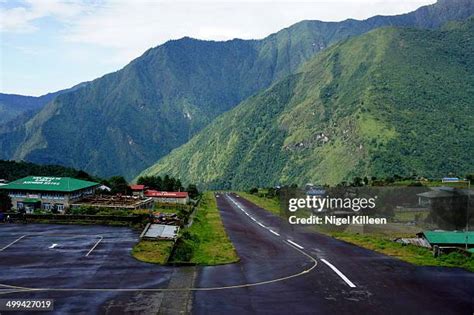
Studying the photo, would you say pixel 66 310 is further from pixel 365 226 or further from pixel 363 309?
pixel 365 226

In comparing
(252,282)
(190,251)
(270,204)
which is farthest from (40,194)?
(252,282)

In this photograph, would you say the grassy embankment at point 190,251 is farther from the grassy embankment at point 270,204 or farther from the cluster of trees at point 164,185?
the cluster of trees at point 164,185

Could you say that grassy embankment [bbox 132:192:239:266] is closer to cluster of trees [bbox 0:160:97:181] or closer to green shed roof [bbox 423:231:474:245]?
green shed roof [bbox 423:231:474:245]

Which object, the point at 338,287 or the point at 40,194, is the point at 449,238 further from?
the point at 40,194

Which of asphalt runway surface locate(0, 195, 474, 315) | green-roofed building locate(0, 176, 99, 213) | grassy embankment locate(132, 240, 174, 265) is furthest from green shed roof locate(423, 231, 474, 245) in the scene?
green-roofed building locate(0, 176, 99, 213)

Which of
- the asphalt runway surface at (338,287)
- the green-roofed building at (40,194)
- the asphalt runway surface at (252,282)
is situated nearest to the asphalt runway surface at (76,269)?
the asphalt runway surface at (252,282)
